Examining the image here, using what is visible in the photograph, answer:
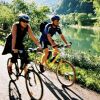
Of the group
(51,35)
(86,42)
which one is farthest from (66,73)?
(86,42)

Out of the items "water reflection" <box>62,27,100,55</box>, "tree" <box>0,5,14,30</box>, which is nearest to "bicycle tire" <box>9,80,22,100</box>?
"water reflection" <box>62,27,100,55</box>

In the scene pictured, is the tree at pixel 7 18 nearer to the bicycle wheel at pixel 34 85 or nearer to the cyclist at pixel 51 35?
the cyclist at pixel 51 35

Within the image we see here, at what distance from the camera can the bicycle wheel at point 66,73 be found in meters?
9.34

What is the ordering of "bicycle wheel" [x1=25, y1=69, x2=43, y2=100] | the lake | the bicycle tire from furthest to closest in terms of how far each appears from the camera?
the lake, the bicycle tire, "bicycle wheel" [x1=25, y1=69, x2=43, y2=100]

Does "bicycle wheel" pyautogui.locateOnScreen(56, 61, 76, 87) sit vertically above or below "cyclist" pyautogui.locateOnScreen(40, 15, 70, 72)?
below

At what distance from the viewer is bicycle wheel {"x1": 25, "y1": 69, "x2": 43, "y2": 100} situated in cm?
780

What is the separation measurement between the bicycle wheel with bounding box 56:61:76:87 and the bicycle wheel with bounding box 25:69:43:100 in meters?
1.61

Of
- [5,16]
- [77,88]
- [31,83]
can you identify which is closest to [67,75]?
[77,88]

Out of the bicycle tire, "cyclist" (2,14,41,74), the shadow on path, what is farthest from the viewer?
the shadow on path

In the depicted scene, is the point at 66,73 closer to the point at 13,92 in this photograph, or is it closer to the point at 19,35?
the point at 13,92

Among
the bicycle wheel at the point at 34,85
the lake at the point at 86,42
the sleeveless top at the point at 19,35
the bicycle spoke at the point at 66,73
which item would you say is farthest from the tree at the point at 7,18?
the bicycle wheel at the point at 34,85

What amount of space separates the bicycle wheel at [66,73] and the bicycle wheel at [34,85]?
5.27 feet

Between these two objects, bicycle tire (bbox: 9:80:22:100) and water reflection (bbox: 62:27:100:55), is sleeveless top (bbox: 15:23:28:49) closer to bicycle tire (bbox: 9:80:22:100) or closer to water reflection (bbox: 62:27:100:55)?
bicycle tire (bbox: 9:80:22:100)

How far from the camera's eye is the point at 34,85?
814 cm
